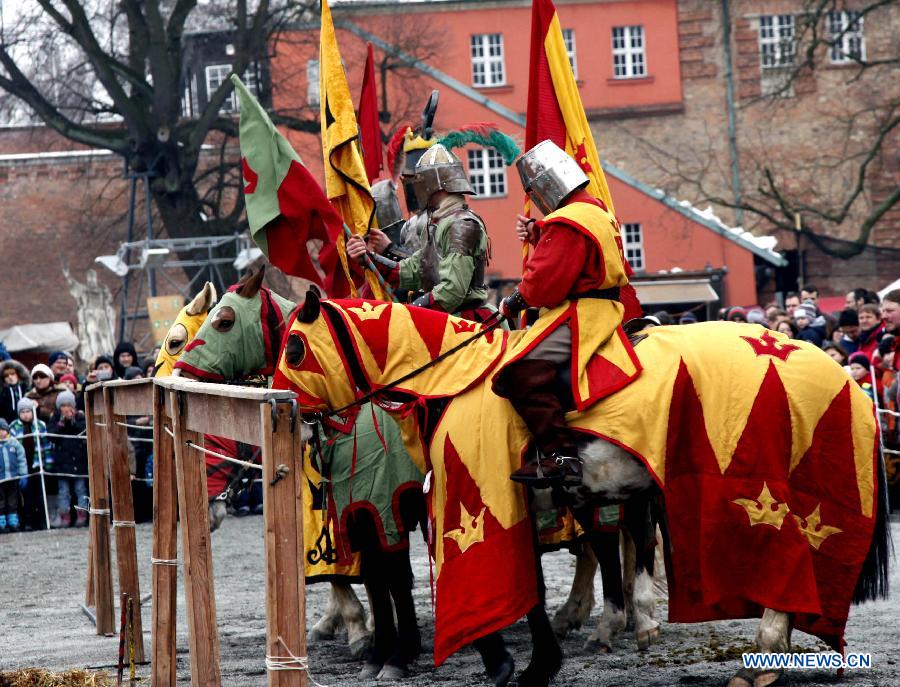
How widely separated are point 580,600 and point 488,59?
33.0 m

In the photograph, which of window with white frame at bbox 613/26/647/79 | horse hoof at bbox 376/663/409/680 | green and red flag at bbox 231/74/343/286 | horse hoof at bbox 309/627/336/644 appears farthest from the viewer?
window with white frame at bbox 613/26/647/79

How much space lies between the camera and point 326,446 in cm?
662

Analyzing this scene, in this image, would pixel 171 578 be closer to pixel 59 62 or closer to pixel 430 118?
pixel 430 118

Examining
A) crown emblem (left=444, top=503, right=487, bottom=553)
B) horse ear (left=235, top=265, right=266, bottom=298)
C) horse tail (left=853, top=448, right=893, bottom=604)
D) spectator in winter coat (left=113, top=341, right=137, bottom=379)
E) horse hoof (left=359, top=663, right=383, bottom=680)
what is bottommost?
horse hoof (left=359, top=663, right=383, bottom=680)

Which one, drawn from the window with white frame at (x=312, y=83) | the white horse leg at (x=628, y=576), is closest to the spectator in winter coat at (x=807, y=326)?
the white horse leg at (x=628, y=576)

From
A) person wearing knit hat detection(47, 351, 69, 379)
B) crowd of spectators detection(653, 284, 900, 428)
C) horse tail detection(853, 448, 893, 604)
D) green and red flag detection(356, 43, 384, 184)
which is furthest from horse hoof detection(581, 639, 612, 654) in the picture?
person wearing knit hat detection(47, 351, 69, 379)

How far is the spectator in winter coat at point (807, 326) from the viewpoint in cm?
1361

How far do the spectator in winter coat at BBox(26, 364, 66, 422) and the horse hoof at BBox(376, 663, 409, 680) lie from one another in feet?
28.5

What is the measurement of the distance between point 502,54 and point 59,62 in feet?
50.2

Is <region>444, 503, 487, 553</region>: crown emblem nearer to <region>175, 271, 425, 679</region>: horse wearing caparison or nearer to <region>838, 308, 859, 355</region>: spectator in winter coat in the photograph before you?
<region>175, 271, 425, 679</region>: horse wearing caparison

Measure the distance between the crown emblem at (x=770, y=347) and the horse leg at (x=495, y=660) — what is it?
1.62m

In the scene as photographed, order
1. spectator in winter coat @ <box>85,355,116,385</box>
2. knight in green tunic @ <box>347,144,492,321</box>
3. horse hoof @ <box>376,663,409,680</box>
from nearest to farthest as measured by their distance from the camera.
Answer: horse hoof @ <box>376,663,409,680</box> → knight in green tunic @ <box>347,144,492,321</box> → spectator in winter coat @ <box>85,355,116,385</box>

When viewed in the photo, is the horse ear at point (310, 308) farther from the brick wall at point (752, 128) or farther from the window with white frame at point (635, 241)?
the brick wall at point (752, 128)

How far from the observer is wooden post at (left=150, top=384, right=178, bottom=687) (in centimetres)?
602
